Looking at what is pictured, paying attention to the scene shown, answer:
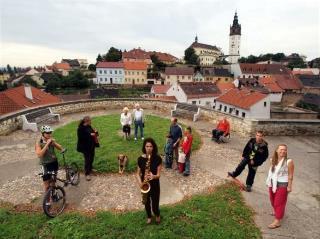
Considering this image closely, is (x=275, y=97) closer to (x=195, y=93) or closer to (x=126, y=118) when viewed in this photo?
(x=195, y=93)

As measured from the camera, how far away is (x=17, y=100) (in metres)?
18.8

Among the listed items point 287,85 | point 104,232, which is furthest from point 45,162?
point 287,85

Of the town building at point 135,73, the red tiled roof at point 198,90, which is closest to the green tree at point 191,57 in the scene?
the town building at point 135,73

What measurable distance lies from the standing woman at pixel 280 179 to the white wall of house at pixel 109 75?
7370cm

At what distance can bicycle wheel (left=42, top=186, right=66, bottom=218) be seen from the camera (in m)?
4.84

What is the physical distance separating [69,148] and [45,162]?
137 inches

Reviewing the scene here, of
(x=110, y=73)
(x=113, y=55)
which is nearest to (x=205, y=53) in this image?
(x=113, y=55)

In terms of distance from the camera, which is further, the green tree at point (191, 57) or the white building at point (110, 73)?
the green tree at point (191, 57)

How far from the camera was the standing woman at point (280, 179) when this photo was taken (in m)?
4.60

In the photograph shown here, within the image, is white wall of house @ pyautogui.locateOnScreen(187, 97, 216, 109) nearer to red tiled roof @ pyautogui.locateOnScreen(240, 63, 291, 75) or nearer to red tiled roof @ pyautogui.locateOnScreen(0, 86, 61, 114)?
red tiled roof @ pyautogui.locateOnScreen(0, 86, 61, 114)

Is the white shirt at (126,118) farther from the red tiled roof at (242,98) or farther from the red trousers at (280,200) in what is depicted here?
the red tiled roof at (242,98)

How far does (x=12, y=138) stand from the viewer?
9.88 meters

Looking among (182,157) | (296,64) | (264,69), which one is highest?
(296,64)

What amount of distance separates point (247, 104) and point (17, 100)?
23.2m
